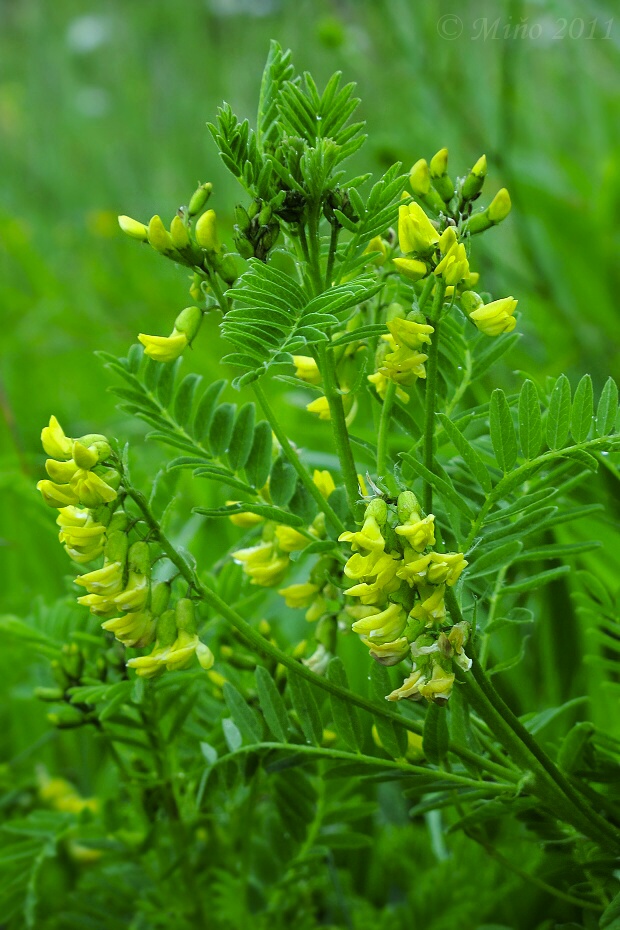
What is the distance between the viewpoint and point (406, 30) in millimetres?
1589

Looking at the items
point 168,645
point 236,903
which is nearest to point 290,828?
point 236,903

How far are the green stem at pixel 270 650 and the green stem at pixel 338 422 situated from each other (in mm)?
72

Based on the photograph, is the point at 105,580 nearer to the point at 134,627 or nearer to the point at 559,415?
the point at 134,627

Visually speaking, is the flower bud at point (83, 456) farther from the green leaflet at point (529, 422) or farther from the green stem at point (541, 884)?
the green stem at point (541, 884)

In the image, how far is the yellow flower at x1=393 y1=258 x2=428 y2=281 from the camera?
0.41 metres

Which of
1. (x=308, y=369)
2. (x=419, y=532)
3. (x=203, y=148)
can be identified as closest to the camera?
(x=419, y=532)

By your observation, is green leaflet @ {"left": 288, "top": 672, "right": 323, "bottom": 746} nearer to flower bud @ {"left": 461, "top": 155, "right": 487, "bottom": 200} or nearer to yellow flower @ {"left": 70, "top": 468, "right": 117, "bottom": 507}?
yellow flower @ {"left": 70, "top": 468, "right": 117, "bottom": 507}

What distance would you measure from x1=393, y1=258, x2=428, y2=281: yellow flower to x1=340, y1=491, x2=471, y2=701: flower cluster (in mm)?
94

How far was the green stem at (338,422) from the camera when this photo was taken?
→ 444mm

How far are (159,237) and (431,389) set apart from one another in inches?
5.4

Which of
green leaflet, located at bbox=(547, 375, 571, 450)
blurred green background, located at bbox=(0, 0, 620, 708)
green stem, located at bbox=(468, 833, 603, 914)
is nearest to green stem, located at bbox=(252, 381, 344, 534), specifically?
green leaflet, located at bbox=(547, 375, 571, 450)

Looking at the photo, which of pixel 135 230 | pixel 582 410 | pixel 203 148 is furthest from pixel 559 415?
pixel 203 148

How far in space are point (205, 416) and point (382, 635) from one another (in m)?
0.19

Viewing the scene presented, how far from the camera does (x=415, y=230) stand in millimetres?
413
